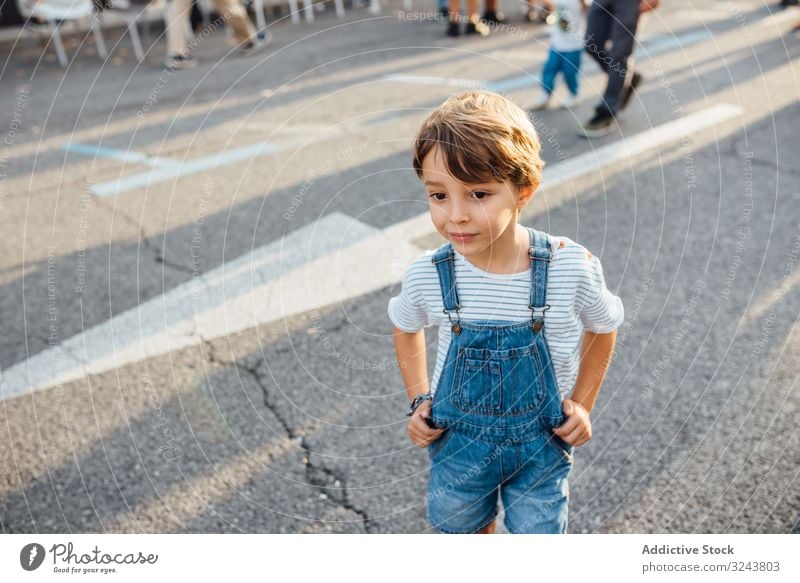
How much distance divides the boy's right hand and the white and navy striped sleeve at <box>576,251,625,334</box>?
0.41 m

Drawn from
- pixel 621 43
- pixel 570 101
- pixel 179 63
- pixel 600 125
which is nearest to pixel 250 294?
pixel 600 125

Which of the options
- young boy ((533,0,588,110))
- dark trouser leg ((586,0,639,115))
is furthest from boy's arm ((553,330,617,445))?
young boy ((533,0,588,110))

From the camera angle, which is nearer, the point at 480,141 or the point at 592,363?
the point at 480,141

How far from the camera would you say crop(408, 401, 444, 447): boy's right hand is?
5.45 ft

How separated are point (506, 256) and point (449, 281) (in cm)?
13

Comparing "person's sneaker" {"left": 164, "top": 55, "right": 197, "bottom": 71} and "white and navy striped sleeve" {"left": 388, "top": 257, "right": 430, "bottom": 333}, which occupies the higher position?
"white and navy striped sleeve" {"left": 388, "top": 257, "right": 430, "bottom": 333}

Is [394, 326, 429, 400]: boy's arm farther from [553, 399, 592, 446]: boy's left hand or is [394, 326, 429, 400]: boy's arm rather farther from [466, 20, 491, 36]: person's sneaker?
[466, 20, 491, 36]: person's sneaker

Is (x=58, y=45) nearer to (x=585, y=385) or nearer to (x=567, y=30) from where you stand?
(x=567, y=30)

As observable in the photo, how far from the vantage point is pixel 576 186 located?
13.7 ft

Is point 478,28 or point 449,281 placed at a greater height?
point 449,281

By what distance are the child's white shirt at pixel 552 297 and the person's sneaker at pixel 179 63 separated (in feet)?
22.7

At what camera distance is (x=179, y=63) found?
7781 millimetres
